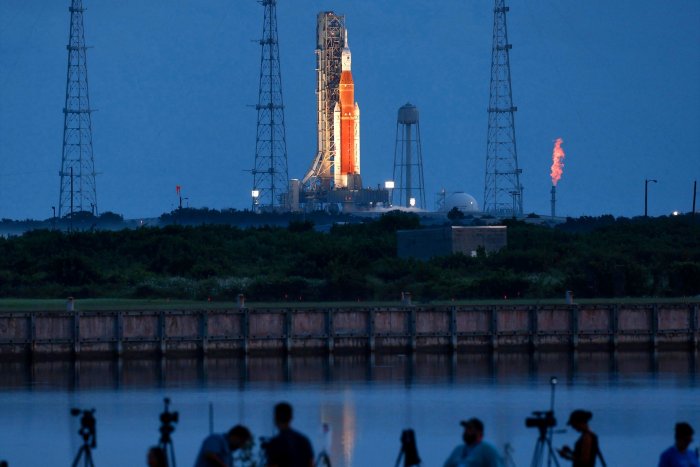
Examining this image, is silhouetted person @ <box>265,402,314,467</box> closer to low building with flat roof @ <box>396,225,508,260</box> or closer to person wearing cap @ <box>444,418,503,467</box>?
person wearing cap @ <box>444,418,503,467</box>

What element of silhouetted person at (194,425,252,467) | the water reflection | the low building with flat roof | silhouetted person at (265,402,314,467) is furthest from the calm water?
the low building with flat roof

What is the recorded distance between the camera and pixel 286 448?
22578 mm

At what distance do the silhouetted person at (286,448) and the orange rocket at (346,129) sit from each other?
135m

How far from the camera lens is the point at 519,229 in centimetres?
10525

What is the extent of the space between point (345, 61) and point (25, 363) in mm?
104244

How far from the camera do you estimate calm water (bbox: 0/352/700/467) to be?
1545 inches

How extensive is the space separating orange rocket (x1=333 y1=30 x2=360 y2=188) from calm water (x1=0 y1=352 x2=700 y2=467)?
3849 inches

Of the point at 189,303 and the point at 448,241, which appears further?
the point at 448,241

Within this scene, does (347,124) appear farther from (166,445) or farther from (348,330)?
(166,445)

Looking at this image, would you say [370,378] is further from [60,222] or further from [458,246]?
[60,222]

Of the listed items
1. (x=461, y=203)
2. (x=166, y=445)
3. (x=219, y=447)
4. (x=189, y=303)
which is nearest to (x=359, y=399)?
(x=166, y=445)

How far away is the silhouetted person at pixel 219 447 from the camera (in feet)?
79.9

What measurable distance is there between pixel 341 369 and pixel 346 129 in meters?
105

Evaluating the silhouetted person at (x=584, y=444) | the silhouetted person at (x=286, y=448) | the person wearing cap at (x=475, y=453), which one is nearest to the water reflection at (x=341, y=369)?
the silhouetted person at (x=584, y=444)
